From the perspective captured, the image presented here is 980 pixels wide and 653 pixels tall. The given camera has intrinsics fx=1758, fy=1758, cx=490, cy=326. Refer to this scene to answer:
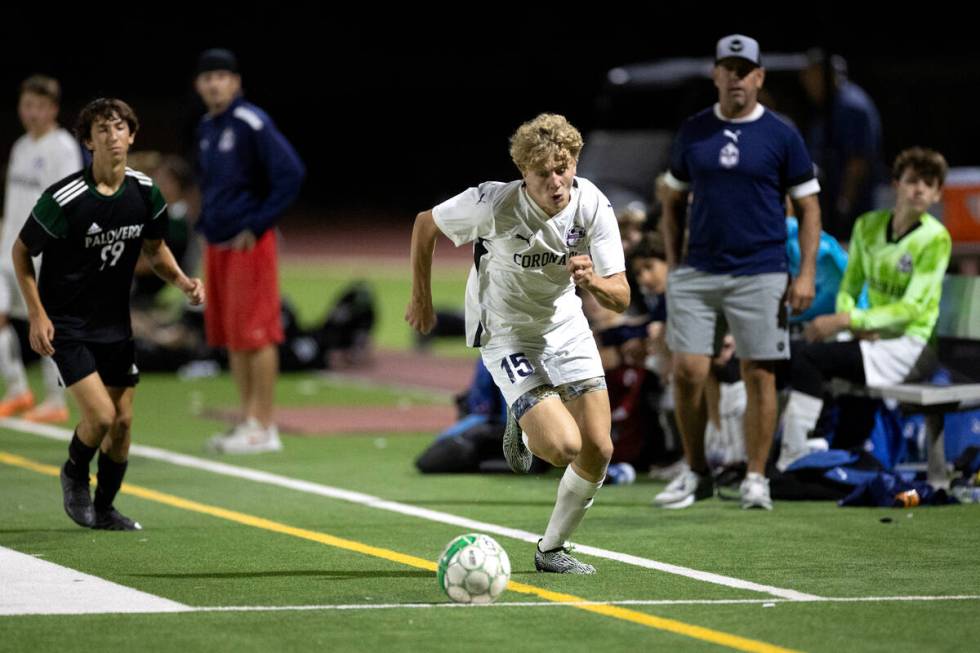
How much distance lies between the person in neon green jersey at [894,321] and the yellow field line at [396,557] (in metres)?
2.98

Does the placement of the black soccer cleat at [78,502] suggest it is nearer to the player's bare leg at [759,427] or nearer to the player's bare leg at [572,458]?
the player's bare leg at [572,458]

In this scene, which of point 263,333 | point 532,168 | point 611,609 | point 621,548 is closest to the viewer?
point 611,609

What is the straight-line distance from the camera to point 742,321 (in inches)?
372

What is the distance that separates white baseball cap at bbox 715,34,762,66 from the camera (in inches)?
370

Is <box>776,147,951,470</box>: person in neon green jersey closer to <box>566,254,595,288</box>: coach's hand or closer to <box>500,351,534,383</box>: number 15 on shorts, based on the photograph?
<box>500,351,534,383</box>: number 15 on shorts

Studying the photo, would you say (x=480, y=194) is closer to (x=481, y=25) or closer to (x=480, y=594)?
(x=480, y=594)

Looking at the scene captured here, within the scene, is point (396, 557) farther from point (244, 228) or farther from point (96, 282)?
point (244, 228)

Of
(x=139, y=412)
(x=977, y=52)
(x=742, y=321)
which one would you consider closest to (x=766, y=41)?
(x=977, y=52)

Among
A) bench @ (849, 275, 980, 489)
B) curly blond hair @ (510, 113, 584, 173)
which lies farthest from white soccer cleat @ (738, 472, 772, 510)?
curly blond hair @ (510, 113, 584, 173)

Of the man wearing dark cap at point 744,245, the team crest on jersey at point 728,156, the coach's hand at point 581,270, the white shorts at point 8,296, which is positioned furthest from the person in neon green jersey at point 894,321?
the white shorts at point 8,296

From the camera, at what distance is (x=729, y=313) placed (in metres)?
9.52

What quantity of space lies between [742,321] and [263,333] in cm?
395

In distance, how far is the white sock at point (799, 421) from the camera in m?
10.1

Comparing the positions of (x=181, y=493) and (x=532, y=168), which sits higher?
(x=532, y=168)
